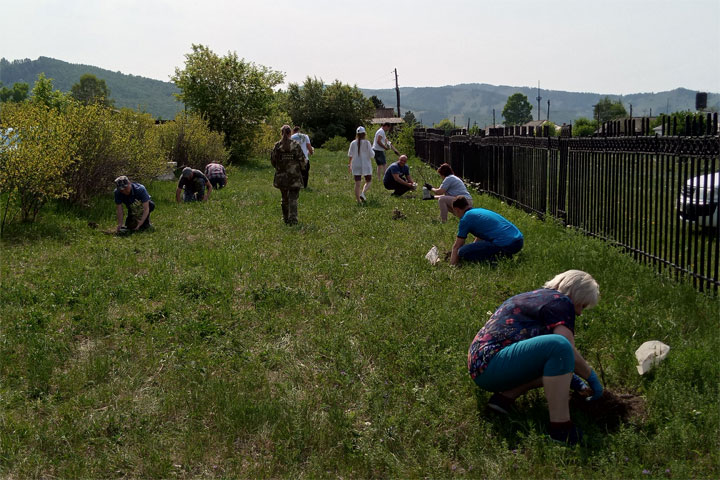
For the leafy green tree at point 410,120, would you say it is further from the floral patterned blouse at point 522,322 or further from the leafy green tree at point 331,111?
the floral patterned blouse at point 522,322

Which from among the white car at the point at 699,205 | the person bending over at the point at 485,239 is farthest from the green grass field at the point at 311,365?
the white car at the point at 699,205

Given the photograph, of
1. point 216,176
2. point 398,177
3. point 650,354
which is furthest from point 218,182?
point 650,354

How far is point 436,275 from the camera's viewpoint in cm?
744

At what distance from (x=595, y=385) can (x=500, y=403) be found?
626 millimetres

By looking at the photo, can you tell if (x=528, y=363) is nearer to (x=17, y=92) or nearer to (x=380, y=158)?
(x=380, y=158)

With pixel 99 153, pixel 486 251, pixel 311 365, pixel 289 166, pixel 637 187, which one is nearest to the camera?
pixel 311 365

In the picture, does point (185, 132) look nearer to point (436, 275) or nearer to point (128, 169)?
point (128, 169)

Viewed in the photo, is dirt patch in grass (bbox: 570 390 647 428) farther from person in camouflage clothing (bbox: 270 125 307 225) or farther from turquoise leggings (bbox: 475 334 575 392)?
person in camouflage clothing (bbox: 270 125 307 225)

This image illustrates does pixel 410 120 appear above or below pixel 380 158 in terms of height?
above

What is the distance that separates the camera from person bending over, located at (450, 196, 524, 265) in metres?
7.88

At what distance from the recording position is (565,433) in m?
3.90

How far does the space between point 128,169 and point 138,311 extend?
30.5 feet

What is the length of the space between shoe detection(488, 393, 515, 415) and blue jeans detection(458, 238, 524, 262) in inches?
149

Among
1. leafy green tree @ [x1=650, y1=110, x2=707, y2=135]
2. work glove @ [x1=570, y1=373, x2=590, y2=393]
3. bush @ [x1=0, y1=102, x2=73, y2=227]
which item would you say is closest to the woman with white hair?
work glove @ [x1=570, y1=373, x2=590, y2=393]
